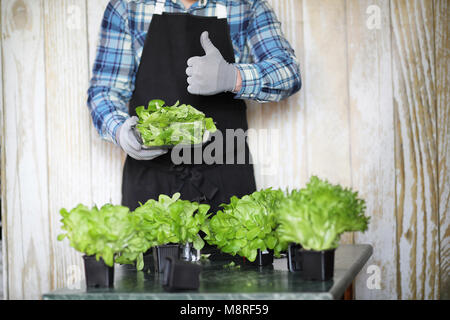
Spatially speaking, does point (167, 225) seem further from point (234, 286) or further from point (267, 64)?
point (267, 64)

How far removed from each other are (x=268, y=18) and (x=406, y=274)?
3.34ft

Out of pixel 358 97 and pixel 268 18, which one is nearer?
pixel 268 18

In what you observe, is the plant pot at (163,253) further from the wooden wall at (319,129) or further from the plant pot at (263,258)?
the wooden wall at (319,129)

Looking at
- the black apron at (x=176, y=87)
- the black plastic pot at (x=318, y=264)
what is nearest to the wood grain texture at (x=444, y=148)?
the black apron at (x=176, y=87)

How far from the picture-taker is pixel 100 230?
87 cm

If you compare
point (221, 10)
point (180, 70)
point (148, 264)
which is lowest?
point (148, 264)

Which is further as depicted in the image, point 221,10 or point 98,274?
point 221,10

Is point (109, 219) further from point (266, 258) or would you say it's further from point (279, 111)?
point (279, 111)

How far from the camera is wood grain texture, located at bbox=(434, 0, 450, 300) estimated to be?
1.82 metres

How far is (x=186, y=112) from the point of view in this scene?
51.6 inches

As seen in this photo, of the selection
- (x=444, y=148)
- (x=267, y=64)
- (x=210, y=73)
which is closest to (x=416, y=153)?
(x=444, y=148)

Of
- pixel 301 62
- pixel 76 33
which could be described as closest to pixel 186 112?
pixel 301 62

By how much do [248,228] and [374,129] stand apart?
0.98m

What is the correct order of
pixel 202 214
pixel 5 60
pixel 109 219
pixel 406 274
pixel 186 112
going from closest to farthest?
pixel 109 219, pixel 202 214, pixel 186 112, pixel 406 274, pixel 5 60
